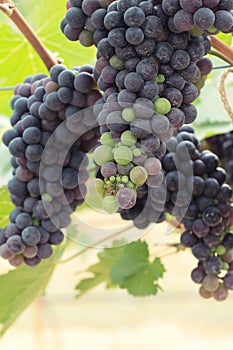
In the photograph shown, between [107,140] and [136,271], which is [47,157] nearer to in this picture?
[107,140]

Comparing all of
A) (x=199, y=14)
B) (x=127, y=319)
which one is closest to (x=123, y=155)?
(x=199, y=14)

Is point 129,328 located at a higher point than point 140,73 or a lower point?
lower

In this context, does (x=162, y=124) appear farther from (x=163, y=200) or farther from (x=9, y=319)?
(x=9, y=319)

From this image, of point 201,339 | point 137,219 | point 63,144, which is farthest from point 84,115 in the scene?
point 201,339

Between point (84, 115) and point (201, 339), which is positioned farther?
point (201, 339)

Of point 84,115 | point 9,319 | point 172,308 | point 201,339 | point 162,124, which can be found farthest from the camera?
point 172,308

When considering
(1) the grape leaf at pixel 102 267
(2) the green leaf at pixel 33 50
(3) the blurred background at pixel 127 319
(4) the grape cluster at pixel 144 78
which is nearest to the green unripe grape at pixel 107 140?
(4) the grape cluster at pixel 144 78

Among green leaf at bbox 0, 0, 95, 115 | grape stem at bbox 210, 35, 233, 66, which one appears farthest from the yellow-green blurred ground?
grape stem at bbox 210, 35, 233, 66
